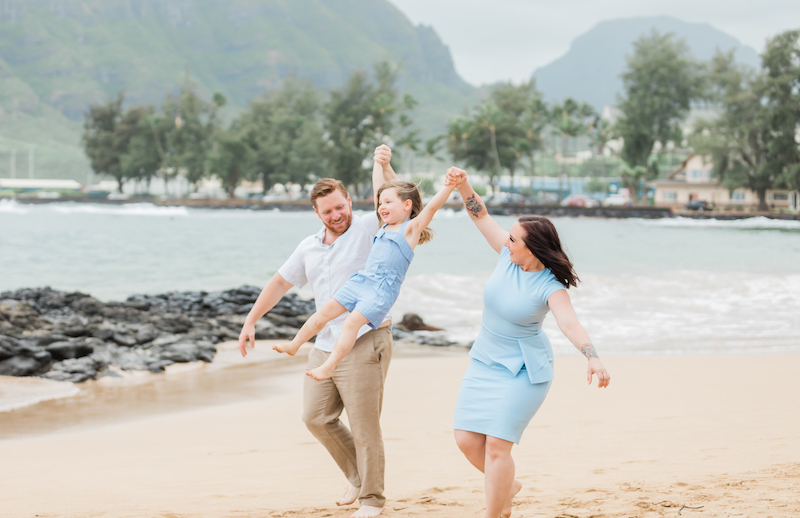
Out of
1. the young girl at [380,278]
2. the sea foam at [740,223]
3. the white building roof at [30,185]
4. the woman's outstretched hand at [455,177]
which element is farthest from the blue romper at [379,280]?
the white building roof at [30,185]

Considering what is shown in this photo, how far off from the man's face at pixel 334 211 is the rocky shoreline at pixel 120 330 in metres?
6.82

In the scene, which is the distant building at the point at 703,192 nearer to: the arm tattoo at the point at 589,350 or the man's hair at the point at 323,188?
the man's hair at the point at 323,188

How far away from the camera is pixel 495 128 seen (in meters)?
91.9

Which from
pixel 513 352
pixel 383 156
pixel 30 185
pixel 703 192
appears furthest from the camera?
pixel 30 185

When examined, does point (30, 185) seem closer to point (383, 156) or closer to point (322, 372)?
point (383, 156)

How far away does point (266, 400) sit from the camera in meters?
8.83

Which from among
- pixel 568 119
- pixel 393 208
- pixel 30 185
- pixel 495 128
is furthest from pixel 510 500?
pixel 30 185

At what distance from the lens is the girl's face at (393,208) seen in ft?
13.6

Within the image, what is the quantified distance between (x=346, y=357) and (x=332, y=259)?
0.58 m

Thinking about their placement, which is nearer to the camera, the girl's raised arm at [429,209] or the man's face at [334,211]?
the girl's raised arm at [429,209]

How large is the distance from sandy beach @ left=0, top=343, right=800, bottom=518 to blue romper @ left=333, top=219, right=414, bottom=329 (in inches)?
52.9

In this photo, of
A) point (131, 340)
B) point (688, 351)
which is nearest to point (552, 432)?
point (688, 351)

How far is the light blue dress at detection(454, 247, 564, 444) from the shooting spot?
3.66 metres

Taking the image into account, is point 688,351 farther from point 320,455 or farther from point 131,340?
point 131,340
